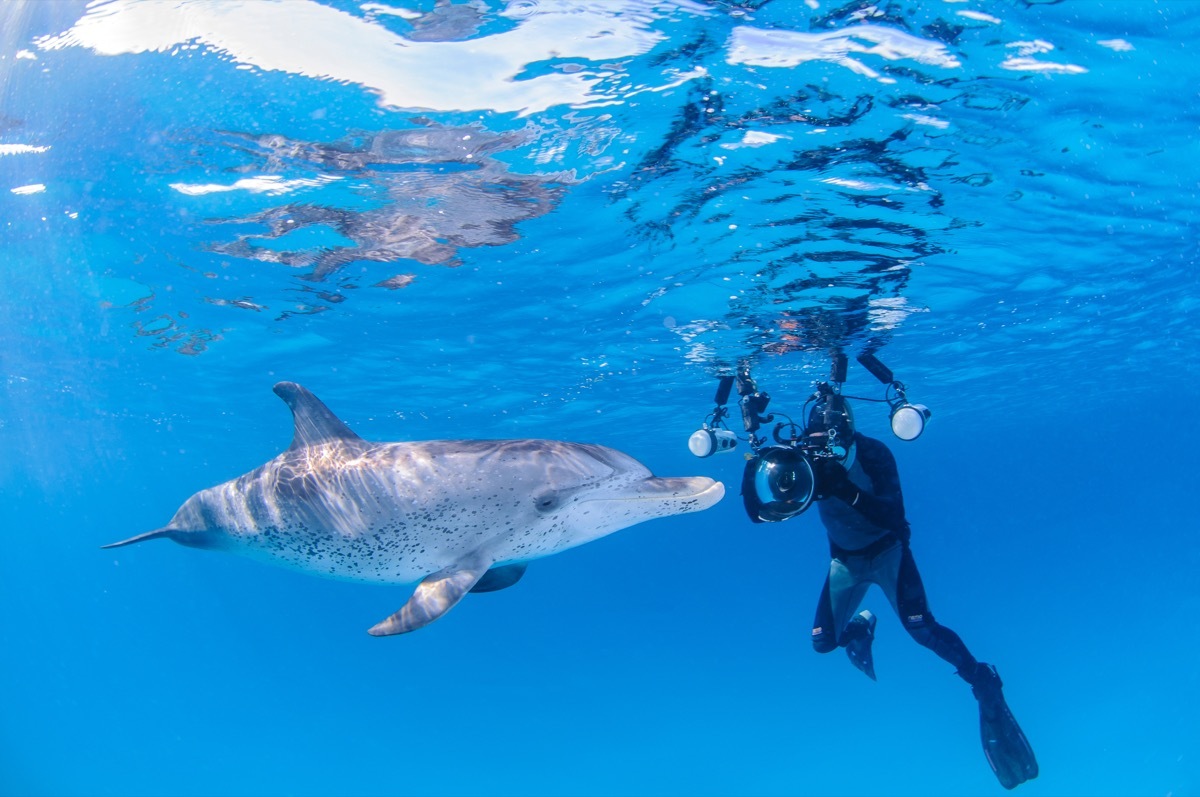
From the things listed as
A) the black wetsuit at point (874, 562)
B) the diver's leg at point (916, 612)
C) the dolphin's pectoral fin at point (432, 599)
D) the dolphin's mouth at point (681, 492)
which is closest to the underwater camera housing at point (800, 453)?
the black wetsuit at point (874, 562)

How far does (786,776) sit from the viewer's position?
123 feet

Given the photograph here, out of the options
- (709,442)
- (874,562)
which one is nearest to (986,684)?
(874,562)

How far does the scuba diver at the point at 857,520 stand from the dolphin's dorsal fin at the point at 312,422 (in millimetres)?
3902

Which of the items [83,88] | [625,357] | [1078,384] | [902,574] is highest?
[83,88]

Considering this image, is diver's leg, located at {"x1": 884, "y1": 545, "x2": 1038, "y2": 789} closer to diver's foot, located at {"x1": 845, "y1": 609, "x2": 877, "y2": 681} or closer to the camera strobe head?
diver's foot, located at {"x1": 845, "y1": 609, "x2": 877, "y2": 681}

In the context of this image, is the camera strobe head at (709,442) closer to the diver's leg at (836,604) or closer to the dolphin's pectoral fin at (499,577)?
the diver's leg at (836,604)

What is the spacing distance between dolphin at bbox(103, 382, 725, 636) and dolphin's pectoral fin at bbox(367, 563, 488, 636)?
0.01 m

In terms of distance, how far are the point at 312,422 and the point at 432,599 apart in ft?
8.38

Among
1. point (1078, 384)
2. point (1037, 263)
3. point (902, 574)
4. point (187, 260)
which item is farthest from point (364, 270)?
point (1078, 384)

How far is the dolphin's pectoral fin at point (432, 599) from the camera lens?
4180 millimetres

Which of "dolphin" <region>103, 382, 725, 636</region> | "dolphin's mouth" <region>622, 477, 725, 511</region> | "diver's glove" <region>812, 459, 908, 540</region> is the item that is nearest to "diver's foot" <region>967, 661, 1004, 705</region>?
"diver's glove" <region>812, 459, 908, 540</region>

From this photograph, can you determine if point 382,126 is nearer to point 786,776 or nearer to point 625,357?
point 625,357

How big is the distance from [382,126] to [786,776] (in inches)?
1591

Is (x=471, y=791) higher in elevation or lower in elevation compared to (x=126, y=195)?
lower
